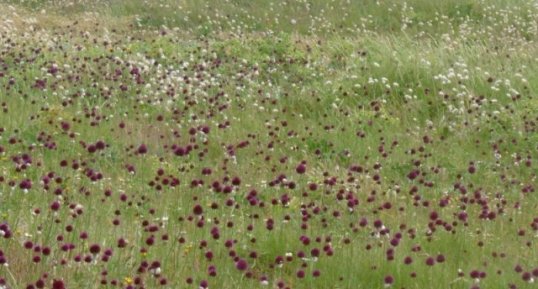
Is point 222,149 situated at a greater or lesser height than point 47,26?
greater

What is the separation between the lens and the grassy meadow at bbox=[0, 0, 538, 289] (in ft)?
13.6

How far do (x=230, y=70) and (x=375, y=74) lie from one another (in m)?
2.01

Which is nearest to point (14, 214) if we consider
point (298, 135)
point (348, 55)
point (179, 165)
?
point (179, 165)

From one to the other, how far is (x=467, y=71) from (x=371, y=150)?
281cm

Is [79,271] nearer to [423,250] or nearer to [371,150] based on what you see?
[423,250]

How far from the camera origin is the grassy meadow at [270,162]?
13.6ft

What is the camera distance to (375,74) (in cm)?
1006

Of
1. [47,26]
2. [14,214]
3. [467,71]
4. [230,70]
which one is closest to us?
[14,214]

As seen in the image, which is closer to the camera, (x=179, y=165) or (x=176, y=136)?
(x=179, y=165)

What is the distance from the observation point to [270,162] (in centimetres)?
684

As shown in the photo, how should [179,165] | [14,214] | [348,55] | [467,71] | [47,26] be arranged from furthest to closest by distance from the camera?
[47,26] < [348,55] < [467,71] < [179,165] < [14,214]

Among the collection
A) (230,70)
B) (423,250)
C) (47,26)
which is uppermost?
(423,250)

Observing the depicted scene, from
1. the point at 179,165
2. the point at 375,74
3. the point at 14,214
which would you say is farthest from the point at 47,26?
the point at 14,214

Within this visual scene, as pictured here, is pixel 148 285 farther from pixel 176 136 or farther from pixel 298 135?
pixel 298 135
